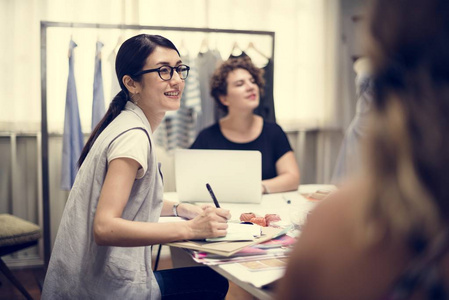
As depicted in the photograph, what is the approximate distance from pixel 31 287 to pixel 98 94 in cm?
127

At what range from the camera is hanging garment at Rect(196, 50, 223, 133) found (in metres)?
3.44

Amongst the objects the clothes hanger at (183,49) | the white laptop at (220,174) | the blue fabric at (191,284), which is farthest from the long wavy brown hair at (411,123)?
the clothes hanger at (183,49)

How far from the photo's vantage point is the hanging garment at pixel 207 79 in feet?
11.3

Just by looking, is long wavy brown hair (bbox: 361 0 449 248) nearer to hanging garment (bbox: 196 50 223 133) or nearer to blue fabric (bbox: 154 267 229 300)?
blue fabric (bbox: 154 267 229 300)

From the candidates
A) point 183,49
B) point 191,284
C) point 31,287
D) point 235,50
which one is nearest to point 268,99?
point 235,50

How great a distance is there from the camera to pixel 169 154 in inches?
137

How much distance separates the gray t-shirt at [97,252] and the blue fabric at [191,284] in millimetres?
102

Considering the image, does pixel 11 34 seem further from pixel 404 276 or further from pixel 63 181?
pixel 404 276

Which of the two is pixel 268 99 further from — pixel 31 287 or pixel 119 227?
pixel 119 227

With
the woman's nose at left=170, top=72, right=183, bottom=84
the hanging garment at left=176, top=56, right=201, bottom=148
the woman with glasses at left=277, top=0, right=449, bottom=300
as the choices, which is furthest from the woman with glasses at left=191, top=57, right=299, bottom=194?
the woman with glasses at left=277, top=0, right=449, bottom=300

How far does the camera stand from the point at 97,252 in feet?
4.84

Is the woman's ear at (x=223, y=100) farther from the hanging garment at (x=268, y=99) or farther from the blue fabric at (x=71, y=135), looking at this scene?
the blue fabric at (x=71, y=135)

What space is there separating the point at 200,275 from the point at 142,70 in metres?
0.73

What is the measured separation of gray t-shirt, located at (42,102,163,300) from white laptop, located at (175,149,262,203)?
558mm
